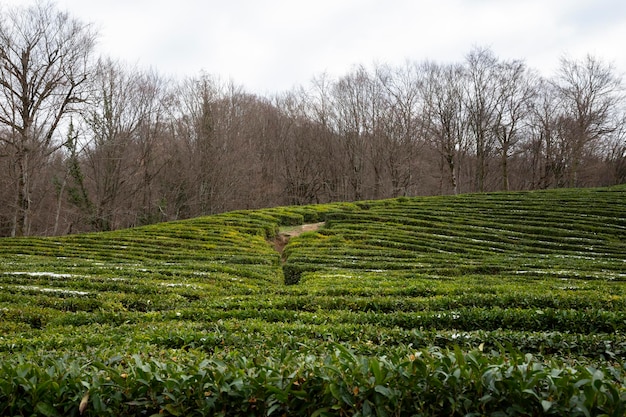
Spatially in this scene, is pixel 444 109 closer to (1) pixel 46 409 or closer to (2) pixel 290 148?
(2) pixel 290 148

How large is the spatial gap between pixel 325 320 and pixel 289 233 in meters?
15.1

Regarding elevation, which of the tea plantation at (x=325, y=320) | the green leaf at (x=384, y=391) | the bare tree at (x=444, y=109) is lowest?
the tea plantation at (x=325, y=320)

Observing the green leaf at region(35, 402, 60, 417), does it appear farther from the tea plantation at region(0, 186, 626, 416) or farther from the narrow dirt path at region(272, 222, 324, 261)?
the narrow dirt path at region(272, 222, 324, 261)

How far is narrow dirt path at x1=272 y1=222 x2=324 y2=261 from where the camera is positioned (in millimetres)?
20116

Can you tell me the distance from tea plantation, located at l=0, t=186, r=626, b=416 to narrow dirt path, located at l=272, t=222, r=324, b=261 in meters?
0.47

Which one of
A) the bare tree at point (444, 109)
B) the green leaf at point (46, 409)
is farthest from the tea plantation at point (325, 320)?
the bare tree at point (444, 109)

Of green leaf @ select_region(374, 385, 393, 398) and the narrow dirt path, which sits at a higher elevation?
green leaf @ select_region(374, 385, 393, 398)

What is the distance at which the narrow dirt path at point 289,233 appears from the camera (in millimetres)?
20116

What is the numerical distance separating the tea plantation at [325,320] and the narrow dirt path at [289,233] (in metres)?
0.47

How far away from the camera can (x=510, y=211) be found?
82.1 ft

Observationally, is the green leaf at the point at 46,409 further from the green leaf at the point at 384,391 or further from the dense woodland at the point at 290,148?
the dense woodland at the point at 290,148

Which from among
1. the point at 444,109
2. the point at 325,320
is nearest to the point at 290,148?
the point at 444,109

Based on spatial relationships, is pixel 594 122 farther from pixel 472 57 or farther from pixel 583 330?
pixel 583 330

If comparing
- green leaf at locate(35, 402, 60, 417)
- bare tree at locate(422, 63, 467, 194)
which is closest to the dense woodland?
bare tree at locate(422, 63, 467, 194)
